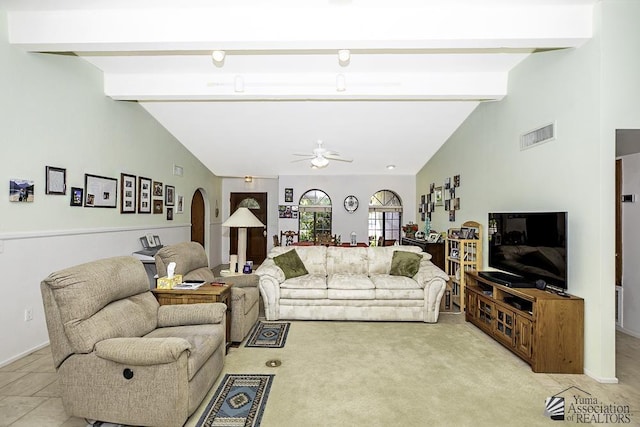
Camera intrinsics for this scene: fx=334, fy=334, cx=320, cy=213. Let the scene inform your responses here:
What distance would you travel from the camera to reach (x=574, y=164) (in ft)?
9.98

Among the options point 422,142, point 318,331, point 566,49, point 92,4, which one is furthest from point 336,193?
point 92,4

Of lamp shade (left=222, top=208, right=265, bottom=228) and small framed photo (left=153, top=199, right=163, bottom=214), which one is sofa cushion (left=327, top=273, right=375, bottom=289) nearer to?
lamp shade (left=222, top=208, right=265, bottom=228)

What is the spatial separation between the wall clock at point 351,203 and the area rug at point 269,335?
450 cm

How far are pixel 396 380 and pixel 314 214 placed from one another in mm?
5772

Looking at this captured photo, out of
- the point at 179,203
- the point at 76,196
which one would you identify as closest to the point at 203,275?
the point at 76,196

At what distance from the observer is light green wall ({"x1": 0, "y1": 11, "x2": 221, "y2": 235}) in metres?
3.04

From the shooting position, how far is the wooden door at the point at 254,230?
888 centimetres

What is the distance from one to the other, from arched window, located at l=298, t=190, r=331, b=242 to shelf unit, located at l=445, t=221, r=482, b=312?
340cm

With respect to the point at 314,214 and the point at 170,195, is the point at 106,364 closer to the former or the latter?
the point at 170,195

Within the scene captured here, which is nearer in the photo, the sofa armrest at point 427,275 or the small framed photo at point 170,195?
the sofa armrest at point 427,275

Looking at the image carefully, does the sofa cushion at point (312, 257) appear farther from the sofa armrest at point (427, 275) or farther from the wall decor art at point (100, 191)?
the wall decor art at point (100, 191)

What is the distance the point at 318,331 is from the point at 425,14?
331cm

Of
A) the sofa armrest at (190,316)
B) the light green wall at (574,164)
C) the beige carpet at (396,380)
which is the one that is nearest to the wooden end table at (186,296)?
the sofa armrest at (190,316)

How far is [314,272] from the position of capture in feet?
15.9
